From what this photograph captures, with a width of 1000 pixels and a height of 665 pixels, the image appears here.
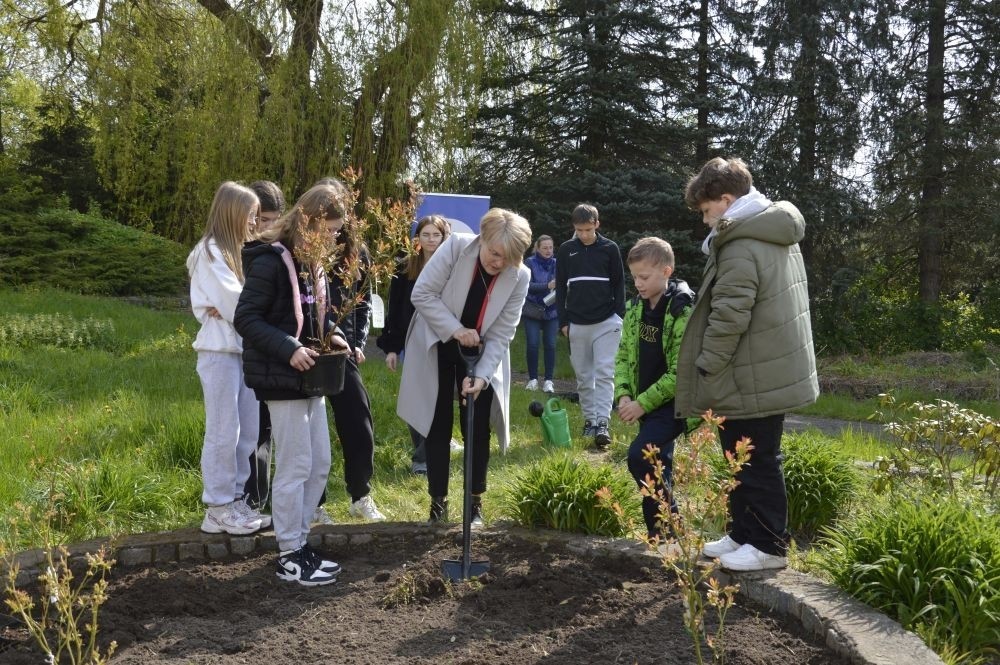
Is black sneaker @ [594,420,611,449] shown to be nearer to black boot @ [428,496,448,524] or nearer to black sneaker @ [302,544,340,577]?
black boot @ [428,496,448,524]

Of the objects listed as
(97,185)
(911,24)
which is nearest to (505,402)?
(911,24)

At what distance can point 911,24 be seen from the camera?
15875 millimetres

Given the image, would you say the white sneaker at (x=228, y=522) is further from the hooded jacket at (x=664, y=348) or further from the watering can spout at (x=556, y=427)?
the watering can spout at (x=556, y=427)

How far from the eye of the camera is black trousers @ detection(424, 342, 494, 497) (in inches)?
181

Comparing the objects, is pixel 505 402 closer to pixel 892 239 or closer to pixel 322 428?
pixel 322 428

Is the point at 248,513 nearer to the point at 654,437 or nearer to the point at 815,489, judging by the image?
the point at 654,437

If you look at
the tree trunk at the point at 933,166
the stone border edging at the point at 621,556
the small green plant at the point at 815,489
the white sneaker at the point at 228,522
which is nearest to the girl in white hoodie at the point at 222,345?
the white sneaker at the point at 228,522

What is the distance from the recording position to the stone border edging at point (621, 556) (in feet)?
9.56

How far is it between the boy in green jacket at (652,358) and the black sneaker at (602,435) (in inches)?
98.8

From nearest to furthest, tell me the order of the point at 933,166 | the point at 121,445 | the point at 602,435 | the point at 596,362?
the point at 121,445 → the point at 602,435 → the point at 596,362 → the point at 933,166

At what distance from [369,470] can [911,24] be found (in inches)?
589

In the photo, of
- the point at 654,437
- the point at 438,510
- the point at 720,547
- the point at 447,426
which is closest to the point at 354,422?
the point at 447,426

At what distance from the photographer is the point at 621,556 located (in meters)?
3.99

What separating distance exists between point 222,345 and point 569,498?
184 cm
